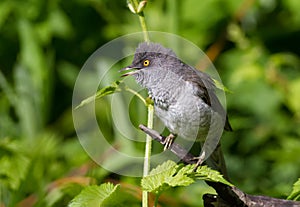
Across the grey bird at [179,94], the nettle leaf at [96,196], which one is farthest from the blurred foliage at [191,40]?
the nettle leaf at [96,196]

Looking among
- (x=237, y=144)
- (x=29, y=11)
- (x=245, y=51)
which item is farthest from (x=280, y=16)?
(x=29, y=11)

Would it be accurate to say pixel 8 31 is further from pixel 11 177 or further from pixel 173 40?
pixel 11 177

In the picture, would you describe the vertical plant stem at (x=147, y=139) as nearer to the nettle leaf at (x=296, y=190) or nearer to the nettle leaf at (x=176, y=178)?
the nettle leaf at (x=176, y=178)

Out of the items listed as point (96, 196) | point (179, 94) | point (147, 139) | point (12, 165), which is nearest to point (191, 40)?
point (12, 165)

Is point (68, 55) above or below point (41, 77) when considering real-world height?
above

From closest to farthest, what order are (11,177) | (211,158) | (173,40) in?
1. (211,158)
2. (11,177)
3. (173,40)

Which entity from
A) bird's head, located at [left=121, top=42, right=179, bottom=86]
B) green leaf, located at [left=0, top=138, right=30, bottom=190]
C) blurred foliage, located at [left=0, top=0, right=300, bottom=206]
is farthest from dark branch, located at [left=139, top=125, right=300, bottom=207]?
blurred foliage, located at [left=0, top=0, right=300, bottom=206]

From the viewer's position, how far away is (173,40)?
3320 mm

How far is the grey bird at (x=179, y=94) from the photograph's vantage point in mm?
1950

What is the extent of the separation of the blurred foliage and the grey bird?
946 millimetres

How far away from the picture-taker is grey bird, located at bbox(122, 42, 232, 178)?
6.40 ft

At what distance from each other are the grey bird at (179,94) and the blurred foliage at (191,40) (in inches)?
37.3

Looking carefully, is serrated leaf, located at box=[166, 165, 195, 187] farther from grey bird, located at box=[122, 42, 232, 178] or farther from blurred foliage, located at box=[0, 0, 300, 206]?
blurred foliage, located at box=[0, 0, 300, 206]

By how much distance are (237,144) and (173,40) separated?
2.86ft
